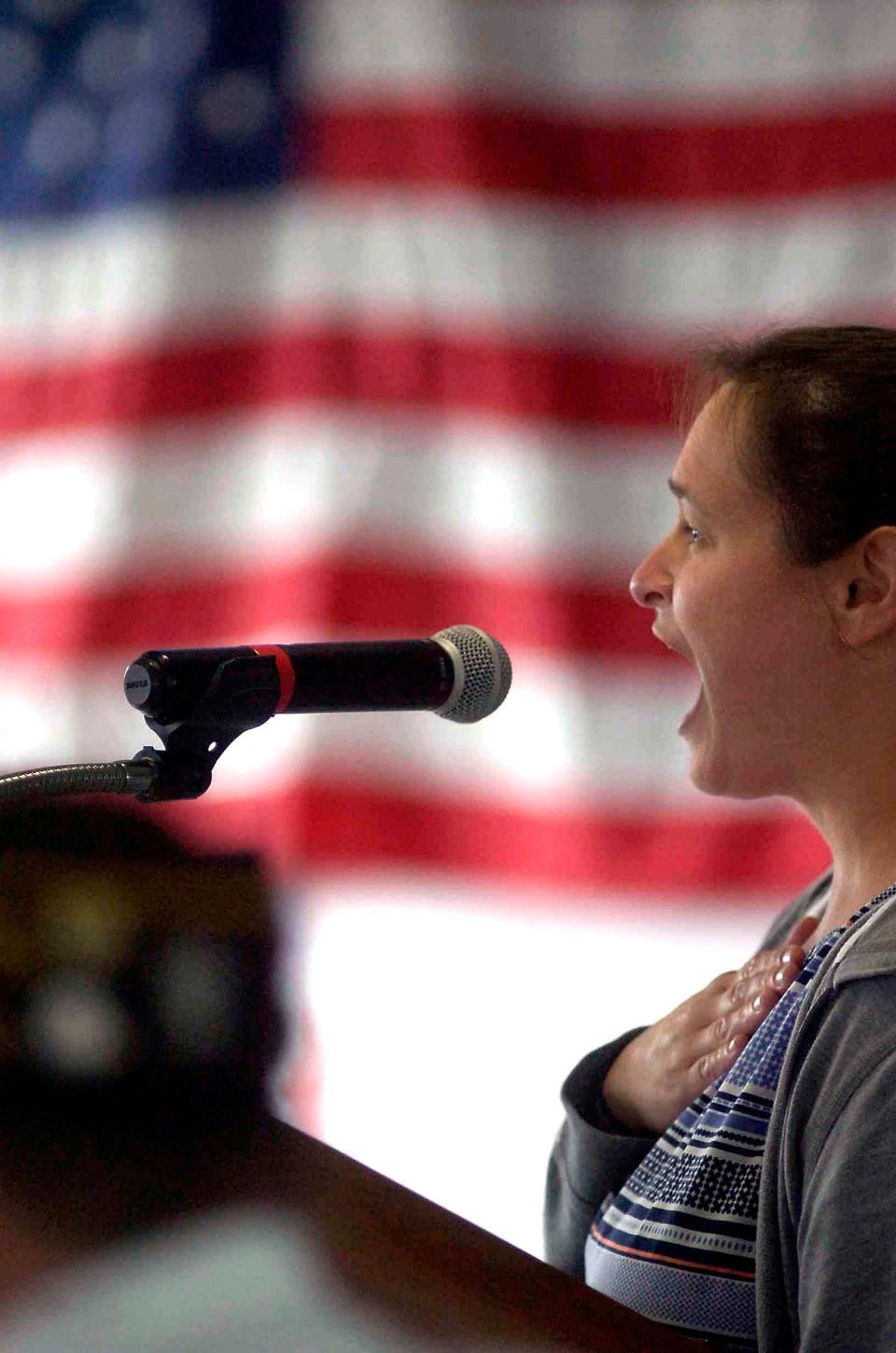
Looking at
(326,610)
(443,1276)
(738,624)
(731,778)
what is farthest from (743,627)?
(326,610)

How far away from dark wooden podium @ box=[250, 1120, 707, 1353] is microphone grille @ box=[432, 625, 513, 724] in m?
0.26

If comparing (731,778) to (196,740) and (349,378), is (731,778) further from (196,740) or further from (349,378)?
(349,378)

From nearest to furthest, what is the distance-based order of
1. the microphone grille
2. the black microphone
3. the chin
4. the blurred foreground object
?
the blurred foreground object → the black microphone → the microphone grille → the chin

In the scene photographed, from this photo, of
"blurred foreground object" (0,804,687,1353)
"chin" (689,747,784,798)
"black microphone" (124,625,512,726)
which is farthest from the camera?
"chin" (689,747,784,798)

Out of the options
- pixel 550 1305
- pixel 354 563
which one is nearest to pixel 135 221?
pixel 354 563

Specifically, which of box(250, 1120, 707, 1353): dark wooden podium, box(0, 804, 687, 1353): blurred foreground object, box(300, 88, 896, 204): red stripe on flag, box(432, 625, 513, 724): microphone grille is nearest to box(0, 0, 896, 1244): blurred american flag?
box(300, 88, 896, 204): red stripe on flag

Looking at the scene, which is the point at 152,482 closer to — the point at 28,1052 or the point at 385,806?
the point at 385,806

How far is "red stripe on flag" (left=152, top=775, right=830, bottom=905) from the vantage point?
1.79 m

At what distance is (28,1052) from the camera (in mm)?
1459

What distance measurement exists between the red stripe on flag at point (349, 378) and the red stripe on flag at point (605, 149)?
193mm

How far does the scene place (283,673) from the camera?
774 mm

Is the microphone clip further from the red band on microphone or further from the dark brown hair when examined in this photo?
the dark brown hair

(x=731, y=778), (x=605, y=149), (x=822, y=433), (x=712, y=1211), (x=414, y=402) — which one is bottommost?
(x=712, y=1211)

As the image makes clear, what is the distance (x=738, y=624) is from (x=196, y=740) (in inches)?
15.5
